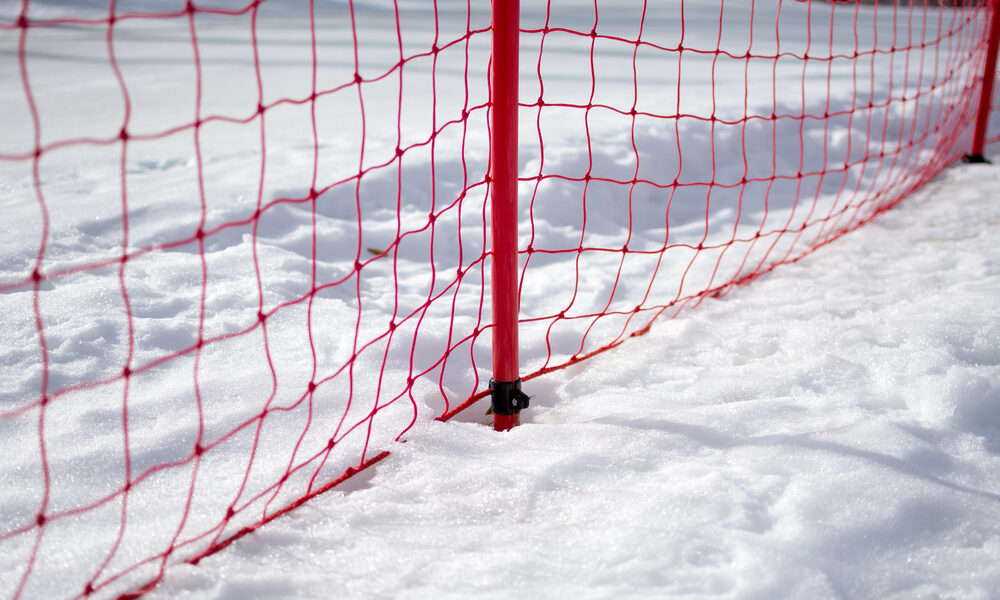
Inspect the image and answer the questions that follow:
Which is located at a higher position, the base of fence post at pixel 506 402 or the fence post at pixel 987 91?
the fence post at pixel 987 91

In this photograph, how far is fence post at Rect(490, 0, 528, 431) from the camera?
1.43 meters

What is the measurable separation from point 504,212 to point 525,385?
455 mm

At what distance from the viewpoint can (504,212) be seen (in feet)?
4.95

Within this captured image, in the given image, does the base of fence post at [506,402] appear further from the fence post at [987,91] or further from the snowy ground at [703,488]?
the fence post at [987,91]

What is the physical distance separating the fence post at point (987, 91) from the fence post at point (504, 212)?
2.48 metres

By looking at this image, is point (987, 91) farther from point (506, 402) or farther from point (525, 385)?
point (506, 402)

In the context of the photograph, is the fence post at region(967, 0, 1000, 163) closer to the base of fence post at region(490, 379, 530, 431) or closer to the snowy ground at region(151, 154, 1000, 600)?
the snowy ground at region(151, 154, 1000, 600)

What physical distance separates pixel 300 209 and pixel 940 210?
84.8 inches

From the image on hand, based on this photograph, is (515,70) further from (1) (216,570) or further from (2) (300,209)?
(2) (300,209)

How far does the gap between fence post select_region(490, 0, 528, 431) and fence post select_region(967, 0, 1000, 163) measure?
2.48m

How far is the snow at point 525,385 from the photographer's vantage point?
3.95 ft

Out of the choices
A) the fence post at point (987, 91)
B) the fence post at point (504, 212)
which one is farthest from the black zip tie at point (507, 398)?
the fence post at point (987, 91)

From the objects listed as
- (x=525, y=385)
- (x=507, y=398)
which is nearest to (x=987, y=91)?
(x=525, y=385)

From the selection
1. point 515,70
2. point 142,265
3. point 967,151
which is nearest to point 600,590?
point 515,70
